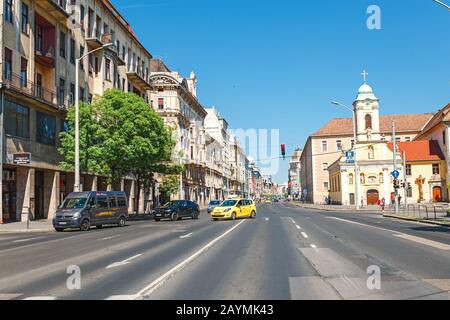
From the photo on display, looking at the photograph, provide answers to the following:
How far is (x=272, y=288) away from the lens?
26.0 feet

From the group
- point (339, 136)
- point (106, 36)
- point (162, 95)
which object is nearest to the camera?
point (106, 36)

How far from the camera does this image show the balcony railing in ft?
94.3

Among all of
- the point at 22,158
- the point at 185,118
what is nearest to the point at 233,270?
the point at 22,158

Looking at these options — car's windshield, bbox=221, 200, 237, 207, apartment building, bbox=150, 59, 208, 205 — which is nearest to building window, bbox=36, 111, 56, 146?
car's windshield, bbox=221, 200, 237, 207

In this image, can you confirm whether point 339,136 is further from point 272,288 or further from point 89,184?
point 272,288

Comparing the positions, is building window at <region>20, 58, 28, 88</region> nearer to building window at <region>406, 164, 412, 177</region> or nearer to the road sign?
the road sign

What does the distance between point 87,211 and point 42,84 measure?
45.6 ft

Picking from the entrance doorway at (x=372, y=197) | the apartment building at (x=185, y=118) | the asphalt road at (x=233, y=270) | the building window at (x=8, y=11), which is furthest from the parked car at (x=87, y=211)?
the entrance doorway at (x=372, y=197)

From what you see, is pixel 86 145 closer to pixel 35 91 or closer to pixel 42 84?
pixel 35 91

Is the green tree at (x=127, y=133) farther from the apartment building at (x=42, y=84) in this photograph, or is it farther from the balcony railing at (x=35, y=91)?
the apartment building at (x=42, y=84)

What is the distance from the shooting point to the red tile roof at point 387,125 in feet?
367

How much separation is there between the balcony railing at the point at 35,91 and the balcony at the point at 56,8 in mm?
5725
